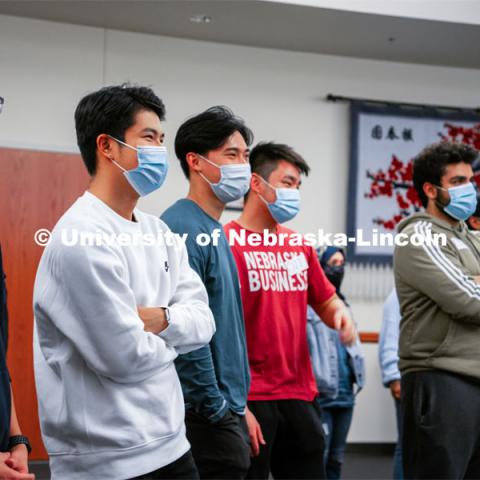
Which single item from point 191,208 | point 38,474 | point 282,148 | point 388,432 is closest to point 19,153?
point 38,474

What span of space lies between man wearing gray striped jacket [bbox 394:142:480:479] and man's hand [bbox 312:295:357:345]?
17cm

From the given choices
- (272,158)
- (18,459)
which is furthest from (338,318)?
(18,459)

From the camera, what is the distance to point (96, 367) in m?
1.40

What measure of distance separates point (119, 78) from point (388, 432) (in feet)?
9.62

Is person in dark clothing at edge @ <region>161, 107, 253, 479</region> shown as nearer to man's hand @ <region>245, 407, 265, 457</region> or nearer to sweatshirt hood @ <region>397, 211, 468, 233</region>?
man's hand @ <region>245, 407, 265, 457</region>

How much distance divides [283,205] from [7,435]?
1.37 m

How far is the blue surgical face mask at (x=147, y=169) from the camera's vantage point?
5.41 feet

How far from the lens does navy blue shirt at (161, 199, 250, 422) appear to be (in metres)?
1.88

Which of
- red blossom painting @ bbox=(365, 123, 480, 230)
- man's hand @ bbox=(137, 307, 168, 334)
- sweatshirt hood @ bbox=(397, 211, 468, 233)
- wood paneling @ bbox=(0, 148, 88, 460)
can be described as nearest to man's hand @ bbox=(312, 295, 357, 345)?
sweatshirt hood @ bbox=(397, 211, 468, 233)

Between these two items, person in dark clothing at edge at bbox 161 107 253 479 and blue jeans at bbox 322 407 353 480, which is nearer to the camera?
person in dark clothing at edge at bbox 161 107 253 479

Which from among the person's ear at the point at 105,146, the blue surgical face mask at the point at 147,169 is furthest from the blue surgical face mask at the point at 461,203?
the person's ear at the point at 105,146

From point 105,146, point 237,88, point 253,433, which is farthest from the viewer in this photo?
point 237,88

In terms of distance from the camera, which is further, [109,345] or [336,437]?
[336,437]

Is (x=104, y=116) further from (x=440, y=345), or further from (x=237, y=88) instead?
(x=237, y=88)
